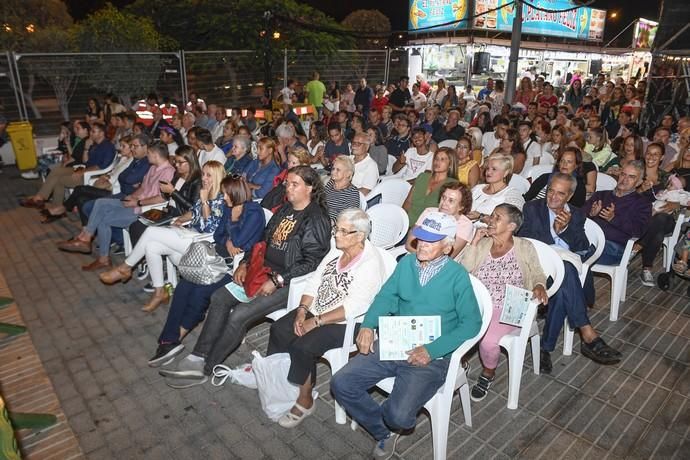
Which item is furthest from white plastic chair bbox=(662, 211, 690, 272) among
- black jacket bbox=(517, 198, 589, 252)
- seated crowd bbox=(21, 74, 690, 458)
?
black jacket bbox=(517, 198, 589, 252)

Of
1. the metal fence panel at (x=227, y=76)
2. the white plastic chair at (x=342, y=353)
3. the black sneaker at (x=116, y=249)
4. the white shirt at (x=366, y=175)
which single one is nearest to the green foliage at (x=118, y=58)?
the metal fence panel at (x=227, y=76)

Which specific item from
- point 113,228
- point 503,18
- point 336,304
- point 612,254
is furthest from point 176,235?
point 503,18

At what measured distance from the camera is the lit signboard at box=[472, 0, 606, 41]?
18.8m

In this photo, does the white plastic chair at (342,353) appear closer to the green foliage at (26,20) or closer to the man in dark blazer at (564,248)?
the man in dark blazer at (564,248)

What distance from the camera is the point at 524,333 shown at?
335cm

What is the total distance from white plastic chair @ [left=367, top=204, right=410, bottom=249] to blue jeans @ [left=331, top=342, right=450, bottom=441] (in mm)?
1833

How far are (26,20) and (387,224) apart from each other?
2299 centimetres

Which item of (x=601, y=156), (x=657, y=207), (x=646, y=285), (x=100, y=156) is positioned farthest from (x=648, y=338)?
(x=100, y=156)

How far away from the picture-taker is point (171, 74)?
515 inches

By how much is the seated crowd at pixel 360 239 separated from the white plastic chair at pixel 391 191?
0.08m

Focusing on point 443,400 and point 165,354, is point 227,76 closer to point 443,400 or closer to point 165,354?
point 165,354

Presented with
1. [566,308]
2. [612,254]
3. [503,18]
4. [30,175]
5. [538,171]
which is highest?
[503,18]

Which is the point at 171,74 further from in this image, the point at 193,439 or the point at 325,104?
the point at 193,439

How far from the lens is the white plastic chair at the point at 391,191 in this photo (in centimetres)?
564
